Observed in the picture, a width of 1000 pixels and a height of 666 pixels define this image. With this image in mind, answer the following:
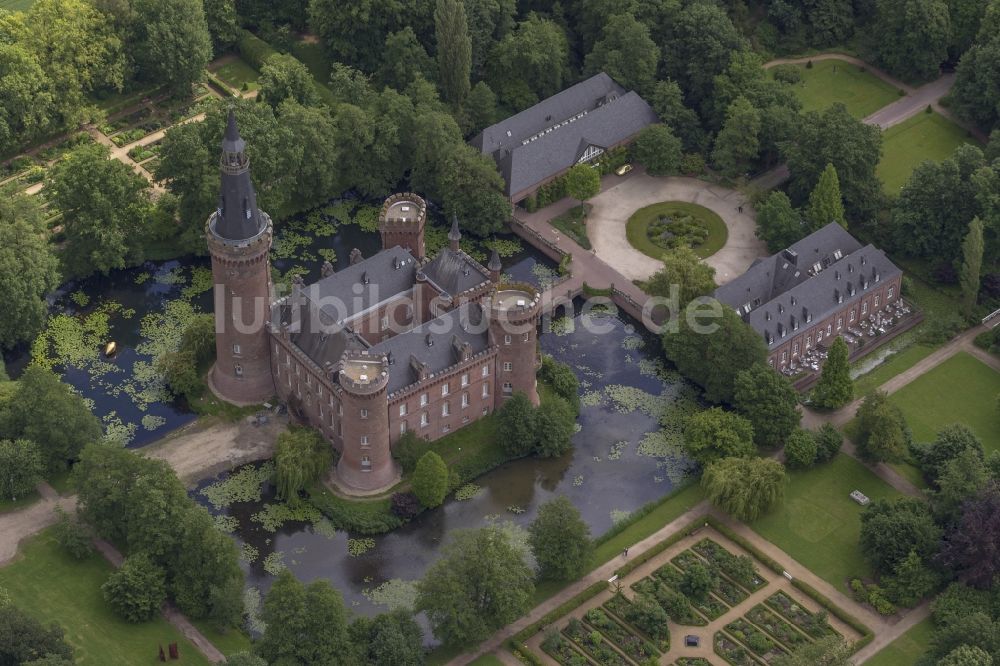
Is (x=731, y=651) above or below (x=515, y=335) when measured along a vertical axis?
below

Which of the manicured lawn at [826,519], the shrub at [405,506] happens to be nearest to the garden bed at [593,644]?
the shrub at [405,506]

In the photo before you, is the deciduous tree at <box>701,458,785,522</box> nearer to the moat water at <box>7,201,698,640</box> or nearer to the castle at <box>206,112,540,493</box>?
the moat water at <box>7,201,698,640</box>

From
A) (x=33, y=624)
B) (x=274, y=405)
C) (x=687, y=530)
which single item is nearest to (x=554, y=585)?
(x=687, y=530)

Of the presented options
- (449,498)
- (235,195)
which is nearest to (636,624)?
(449,498)

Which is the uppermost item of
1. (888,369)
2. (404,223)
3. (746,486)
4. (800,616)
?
(404,223)

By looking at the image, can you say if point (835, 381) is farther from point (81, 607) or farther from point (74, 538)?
point (81, 607)

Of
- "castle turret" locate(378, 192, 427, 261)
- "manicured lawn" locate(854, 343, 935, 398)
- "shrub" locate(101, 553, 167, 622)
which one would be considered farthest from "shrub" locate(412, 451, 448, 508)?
"manicured lawn" locate(854, 343, 935, 398)

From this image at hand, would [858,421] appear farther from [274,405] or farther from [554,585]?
[274,405]
